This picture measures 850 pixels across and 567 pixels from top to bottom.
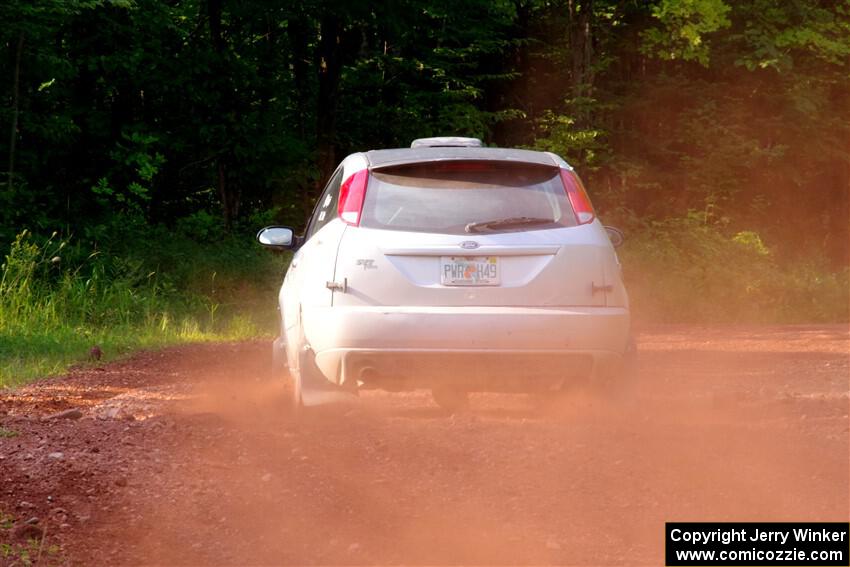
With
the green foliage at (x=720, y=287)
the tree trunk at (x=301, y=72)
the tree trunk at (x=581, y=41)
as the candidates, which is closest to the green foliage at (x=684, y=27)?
the tree trunk at (x=581, y=41)

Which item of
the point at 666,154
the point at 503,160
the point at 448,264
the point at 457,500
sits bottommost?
the point at 666,154

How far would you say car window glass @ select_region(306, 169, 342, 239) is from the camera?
871 cm

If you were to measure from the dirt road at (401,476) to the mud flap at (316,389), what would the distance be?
0.75 feet

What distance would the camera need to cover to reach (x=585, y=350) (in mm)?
7965

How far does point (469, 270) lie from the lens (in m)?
7.91

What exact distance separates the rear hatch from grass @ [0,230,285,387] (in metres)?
5.42

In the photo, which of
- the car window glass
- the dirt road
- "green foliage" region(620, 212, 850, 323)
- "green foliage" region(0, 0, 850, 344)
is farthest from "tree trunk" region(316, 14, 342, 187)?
the car window glass

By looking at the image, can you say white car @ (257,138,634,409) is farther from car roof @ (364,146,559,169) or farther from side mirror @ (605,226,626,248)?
side mirror @ (605,226,626,248)

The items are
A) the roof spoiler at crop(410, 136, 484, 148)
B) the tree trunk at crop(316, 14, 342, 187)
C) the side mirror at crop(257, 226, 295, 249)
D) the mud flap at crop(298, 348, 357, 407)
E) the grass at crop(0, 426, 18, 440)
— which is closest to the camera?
the mud flap at crop(298, 348, 357, 407)

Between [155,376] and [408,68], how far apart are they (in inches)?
711

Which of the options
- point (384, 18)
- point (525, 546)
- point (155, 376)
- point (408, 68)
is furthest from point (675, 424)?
point (408, 68)

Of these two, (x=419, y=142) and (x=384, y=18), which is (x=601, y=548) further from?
(x=384, y=18)

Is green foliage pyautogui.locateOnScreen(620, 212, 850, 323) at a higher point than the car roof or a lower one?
lower

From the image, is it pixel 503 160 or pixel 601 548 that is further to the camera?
pixel 503 160
